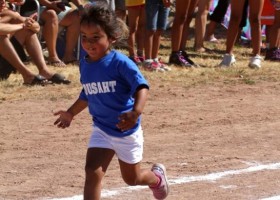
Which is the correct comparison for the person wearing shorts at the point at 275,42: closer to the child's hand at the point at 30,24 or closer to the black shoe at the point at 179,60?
the black shoe at the point at 179,60

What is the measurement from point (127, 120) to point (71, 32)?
6507mm

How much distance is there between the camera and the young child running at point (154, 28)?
1030 cm

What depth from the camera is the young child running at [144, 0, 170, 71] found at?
10297 millimetres

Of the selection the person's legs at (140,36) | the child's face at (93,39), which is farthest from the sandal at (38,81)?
the child's face at (93,39)

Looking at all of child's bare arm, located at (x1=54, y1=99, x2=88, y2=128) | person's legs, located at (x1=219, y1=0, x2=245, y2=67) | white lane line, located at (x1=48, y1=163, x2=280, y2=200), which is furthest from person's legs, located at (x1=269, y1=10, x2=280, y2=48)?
child's bare arm, located at (x1=54, y1=99, x2=88, y2=128)

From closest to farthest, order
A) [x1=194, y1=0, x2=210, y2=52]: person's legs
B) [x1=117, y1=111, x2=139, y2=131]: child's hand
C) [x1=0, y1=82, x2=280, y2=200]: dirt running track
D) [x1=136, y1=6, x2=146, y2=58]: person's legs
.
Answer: [x1=117, y1=111, x2=139, y2=131]: child's hand → [x1=0, y1=82, x2=280, y2=200]: dirt running track → [x1=136, y1=6, x2=146, y2=58]: person's legs → [x1=194, y1=0, x2=210, y2=52]: person's legs

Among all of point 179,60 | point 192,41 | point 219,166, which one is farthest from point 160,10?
point 219,166

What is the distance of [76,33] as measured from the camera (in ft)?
36.6

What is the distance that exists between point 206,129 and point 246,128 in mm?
407

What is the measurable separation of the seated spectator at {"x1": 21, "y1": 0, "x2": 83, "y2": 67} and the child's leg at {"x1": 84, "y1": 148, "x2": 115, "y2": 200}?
17.3ft

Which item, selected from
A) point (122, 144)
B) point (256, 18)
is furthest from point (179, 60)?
point (122, 144)

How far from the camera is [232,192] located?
5938 millimetres

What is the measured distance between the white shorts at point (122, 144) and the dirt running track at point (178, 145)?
0.65 meters

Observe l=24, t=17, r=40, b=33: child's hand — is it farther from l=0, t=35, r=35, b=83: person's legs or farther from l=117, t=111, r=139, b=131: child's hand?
l=117, t=111, r=139, b=131: child's hand
